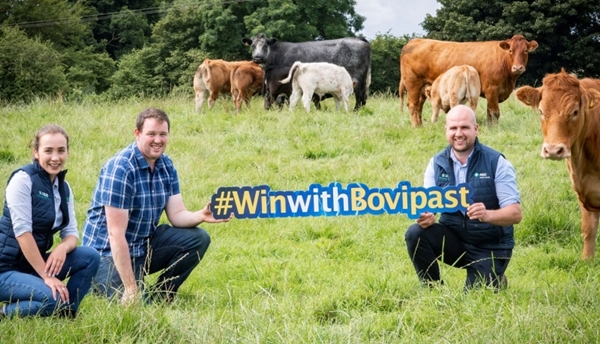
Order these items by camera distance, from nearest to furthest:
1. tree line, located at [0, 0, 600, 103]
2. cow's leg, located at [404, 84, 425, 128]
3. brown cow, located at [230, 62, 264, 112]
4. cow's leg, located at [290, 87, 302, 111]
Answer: cow's leg, located at [404, 84, 425, 128], cow's leg, located at [290, 87, 302, 111], brown cow, located at [230, 62, 264, 112], tree line, located at [0, 0, 600, 103]

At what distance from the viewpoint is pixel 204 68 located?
1551cm

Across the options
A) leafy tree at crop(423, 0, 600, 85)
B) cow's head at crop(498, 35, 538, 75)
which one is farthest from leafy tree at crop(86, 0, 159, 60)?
cow's head at crop(498, 35, 538, 75)

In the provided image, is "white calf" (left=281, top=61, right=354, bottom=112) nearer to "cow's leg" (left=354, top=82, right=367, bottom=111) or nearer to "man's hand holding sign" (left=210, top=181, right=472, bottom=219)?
"cow's leg" (left=354, top=82, right=367, bottom=111)

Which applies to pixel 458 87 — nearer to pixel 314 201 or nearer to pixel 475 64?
pixel 475 64

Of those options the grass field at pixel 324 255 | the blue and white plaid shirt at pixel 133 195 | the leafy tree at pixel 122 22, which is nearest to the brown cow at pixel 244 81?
the grass field at pixel 324 255

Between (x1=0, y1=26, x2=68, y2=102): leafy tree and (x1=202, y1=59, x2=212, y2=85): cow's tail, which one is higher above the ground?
(x1=0, y1=26, x2=68, y2=102): leafy tree

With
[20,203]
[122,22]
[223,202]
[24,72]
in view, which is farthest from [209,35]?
[223,202]

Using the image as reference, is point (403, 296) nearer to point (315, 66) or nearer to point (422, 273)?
point (422, 273)

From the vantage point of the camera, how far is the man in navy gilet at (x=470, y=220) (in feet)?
15.0

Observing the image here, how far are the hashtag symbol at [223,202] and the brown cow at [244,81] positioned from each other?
10634mm

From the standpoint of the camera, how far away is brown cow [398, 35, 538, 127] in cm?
1233

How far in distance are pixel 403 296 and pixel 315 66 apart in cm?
1047

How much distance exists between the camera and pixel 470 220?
4.76 meters

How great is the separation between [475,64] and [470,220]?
8693mm
